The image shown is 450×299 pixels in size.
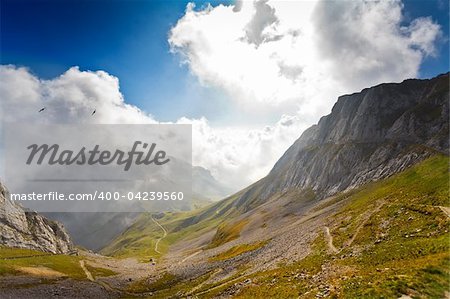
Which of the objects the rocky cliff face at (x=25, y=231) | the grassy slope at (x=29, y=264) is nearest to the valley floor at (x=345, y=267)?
the grassy slope at (x=29, y=264)

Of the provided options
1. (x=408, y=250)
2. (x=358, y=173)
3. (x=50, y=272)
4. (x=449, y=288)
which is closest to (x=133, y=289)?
(x=50, y=272)

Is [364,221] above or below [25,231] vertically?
below

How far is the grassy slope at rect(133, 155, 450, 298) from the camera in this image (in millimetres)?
29078

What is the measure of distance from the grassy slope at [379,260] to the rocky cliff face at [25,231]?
3115 inches

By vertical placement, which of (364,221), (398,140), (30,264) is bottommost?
(364,221)

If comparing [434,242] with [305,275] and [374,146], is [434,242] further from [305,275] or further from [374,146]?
[374,146]

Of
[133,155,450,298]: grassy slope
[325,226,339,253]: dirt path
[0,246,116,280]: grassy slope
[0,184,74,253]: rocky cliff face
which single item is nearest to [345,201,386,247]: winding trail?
[133,155,450,298]: grassy slope

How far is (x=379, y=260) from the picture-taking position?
4038 centimetres

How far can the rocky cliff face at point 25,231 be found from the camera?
406ft

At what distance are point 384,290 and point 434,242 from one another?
595 inches

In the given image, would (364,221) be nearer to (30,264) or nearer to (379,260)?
(379,260)

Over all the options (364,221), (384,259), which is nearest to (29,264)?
(364,221)

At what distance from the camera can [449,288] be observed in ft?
86.8

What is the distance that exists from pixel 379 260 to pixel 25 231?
14530 cm
